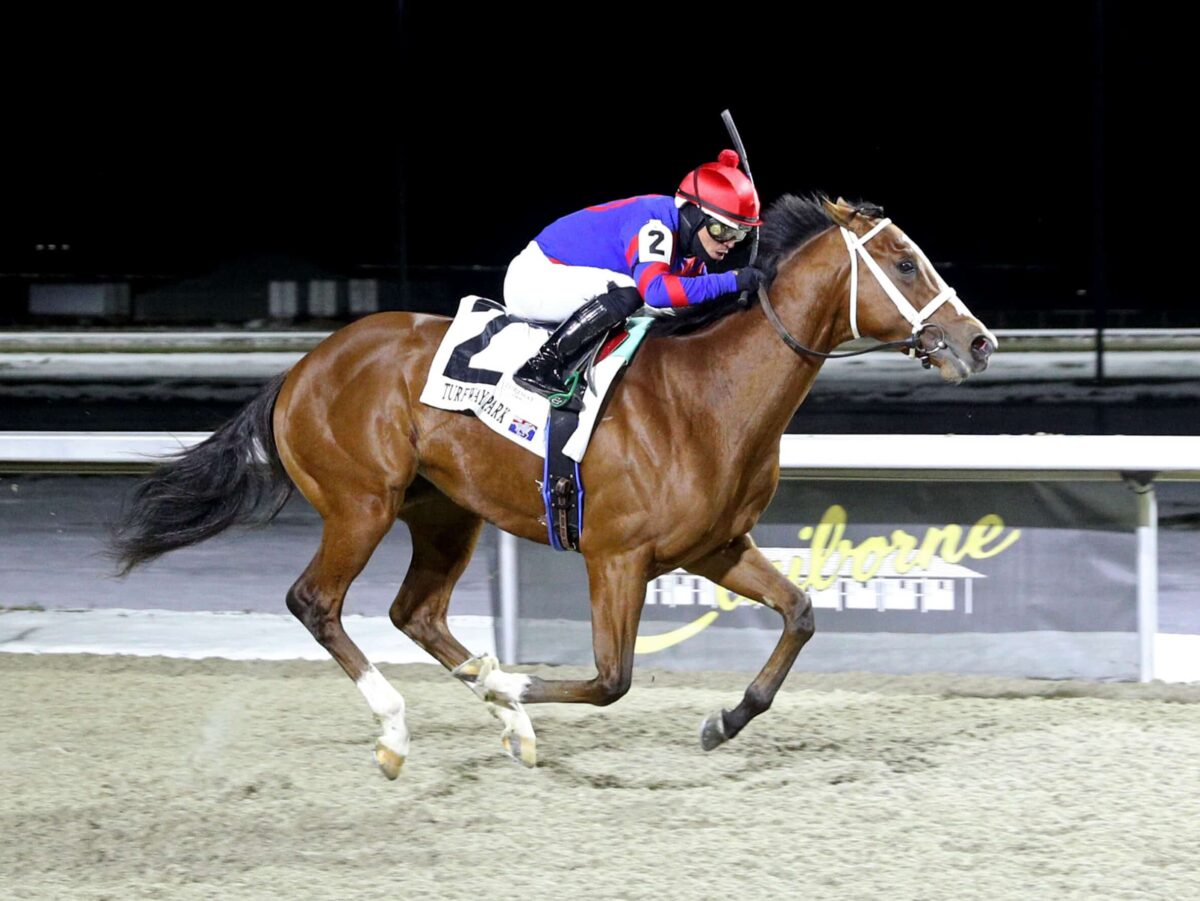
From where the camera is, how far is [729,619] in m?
5.50

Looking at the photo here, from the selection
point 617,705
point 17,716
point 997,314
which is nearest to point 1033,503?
point 617,705

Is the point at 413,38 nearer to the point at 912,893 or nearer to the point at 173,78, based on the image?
the point at 173,78

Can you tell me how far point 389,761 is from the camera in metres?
4.20

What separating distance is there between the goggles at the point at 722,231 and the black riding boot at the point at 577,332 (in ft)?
0.85

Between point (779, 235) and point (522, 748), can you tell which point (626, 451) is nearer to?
point (779, 235)

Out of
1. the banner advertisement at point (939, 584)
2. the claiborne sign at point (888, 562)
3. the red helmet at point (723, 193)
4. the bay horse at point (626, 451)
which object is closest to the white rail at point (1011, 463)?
the banner advertisement at point (939, 584)

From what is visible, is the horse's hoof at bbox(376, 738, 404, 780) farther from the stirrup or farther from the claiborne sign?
the claiborne sign

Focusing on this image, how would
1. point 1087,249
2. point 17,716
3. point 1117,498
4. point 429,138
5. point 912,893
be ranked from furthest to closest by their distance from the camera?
point 429,138 < point 1087,249 < point 1117,498 < point 17,716 < point 912,893

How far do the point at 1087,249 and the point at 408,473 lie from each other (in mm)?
27339

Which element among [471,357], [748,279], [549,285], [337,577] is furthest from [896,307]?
[337,577]

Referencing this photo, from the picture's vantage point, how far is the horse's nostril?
393 cm

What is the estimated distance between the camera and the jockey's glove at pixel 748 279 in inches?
164

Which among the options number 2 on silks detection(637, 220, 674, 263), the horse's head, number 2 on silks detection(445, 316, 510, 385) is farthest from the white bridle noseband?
number 2 on silks detection(445, 316, 510, 385)

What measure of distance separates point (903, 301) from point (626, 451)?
83cm
